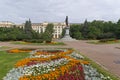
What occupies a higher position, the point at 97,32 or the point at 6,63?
the point at 97,32

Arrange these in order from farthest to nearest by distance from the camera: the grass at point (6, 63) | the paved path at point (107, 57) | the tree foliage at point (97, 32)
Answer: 1. the tree foliage at point (97, 32)
2. the paved path at point (107, 57)
3. the grass at point (6, 63)

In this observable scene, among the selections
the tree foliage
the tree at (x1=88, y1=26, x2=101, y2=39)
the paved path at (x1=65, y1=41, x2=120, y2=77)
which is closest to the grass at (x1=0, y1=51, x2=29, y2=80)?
the paved path at (x1=65, y1=41, x2=120, y2=77)

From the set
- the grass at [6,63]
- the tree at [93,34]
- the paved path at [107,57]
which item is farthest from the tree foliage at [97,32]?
the grass at [6,63]

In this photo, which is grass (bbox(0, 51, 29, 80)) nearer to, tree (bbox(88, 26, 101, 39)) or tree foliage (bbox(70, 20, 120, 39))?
tree foliage (bbox(70, 20, 120, 39))

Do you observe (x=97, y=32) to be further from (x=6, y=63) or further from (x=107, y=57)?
(x=6, y=63)

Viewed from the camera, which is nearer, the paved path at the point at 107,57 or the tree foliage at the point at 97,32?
the paved path at the point at 107,57

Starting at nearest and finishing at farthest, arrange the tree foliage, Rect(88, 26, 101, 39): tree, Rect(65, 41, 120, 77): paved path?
Rect(65, 41, 120, 77): paved path, the tree foliage, Rect(88, 26, 101, 39): tree

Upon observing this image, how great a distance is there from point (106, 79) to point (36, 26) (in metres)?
150

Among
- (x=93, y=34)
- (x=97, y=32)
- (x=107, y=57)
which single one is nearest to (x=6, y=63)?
(x=107, y=57)

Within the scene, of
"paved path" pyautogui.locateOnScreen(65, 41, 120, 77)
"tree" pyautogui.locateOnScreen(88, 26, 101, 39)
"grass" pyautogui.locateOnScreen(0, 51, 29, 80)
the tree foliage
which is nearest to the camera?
"grass" pyautogui.locateOnScreen(0, 51, 29, 80)

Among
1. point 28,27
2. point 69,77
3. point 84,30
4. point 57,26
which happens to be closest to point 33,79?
point 69,77

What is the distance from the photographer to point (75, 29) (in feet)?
275

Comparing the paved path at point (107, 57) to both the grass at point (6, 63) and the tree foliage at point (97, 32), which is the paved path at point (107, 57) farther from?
the tree foliage at point (97, 32)

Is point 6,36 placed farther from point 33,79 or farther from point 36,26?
point 36,26
